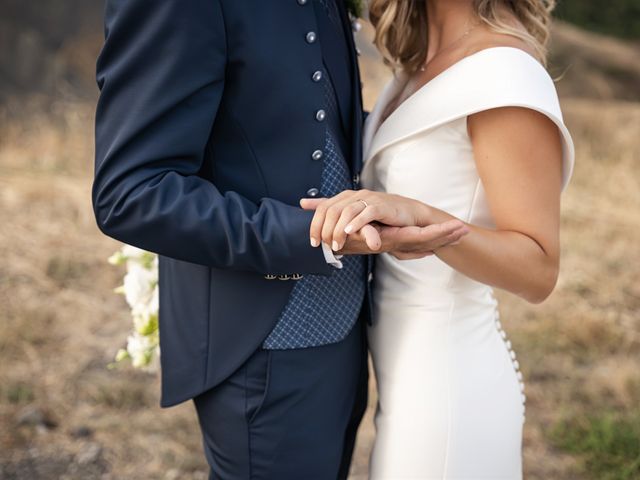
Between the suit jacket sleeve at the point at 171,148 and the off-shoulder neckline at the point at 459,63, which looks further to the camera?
the off-shoulder neckline at the point at 459,63

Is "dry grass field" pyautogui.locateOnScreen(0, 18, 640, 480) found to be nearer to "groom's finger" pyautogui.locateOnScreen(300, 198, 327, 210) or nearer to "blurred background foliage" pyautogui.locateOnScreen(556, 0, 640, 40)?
"groom's finger" pyautogui.locateOnScreen(300, 198, 327, 210)

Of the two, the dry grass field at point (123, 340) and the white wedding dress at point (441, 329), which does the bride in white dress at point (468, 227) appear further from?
the dry grass field at point (123, 340)

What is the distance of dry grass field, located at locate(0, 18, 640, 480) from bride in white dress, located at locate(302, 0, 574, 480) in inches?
35.2

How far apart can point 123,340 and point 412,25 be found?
2.77 metres

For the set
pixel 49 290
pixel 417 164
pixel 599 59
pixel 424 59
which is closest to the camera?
pixel 417 164

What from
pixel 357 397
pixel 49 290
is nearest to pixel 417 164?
pixel 357 397

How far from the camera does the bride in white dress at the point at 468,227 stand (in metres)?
1.74

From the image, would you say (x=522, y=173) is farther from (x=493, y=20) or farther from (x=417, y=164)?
(x=493, y=20)

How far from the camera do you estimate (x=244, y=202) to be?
156cm

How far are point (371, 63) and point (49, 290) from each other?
4565 millimetres

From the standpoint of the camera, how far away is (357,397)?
1.97 meters

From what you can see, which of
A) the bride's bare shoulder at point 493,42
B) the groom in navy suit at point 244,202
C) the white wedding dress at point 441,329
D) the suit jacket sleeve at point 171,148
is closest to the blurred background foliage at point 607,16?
the bride's bare shoulder at point 493,42

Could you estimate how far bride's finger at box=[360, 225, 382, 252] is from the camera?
4.43 feet

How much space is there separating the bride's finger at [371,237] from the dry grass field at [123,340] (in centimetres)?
152
